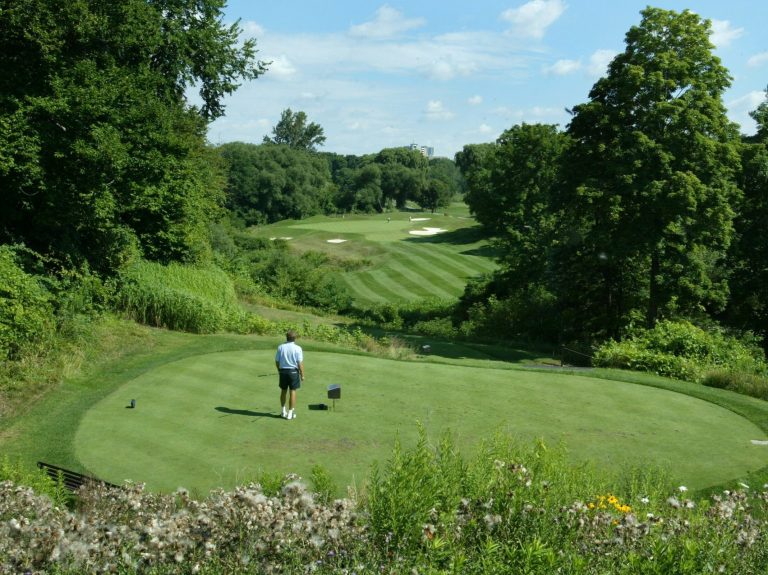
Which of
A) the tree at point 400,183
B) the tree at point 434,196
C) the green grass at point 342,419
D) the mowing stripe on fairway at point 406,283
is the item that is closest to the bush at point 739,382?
the green grass at point 342,419

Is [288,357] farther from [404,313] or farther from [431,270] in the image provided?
[431,270]

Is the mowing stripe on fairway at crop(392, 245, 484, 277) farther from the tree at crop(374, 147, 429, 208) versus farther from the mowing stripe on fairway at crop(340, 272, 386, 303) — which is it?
the tree at crop(374, 147, 429, 208)

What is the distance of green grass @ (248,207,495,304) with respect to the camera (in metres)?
67.7

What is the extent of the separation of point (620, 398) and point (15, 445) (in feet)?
37.4

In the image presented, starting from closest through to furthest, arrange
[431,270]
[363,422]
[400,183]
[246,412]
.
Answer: [363,422] < [246,412] < [431,270] < [400,183]

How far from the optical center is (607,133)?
3017 cm

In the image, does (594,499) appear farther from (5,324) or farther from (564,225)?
(564,225)

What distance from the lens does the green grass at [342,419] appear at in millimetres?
11094

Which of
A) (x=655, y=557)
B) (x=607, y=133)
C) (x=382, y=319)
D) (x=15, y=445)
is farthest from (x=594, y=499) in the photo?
(x=382, y=319)

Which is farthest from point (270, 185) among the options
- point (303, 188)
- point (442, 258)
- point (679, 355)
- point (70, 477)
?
point (70, 477)

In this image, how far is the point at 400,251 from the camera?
83938 mm

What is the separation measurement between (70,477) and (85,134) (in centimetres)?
1540

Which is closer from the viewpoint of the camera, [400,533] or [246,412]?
[400,533]

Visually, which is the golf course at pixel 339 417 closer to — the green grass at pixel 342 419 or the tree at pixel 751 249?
the green grass at pixel 342 419
